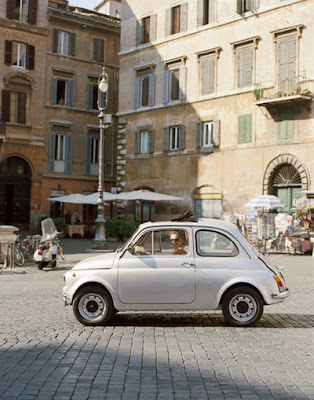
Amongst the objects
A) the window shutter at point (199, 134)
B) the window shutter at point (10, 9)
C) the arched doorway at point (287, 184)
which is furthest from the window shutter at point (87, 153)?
the arched doorway at point (287, 184)

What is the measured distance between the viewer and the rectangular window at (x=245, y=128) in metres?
30.0

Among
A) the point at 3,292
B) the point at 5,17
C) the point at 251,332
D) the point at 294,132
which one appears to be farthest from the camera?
the point at 5,17

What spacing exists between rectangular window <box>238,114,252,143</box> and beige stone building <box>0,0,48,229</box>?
15051 mm

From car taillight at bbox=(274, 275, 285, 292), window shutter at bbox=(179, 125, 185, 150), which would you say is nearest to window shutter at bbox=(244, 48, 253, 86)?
window shutter at bbox=(179, 125, 185, 150)

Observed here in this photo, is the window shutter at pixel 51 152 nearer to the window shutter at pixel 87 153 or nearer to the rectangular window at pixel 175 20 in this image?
the window shutter at pixel 87 153

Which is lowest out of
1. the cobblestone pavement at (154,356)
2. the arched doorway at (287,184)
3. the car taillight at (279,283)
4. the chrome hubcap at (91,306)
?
the cobblestone pavement at (154,356)

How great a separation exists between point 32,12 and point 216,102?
15729 millimetres

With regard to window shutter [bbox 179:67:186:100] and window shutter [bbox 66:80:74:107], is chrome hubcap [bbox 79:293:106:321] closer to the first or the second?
window shutter [bbox 179:67:186:100]

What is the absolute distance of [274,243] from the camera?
1017 inches

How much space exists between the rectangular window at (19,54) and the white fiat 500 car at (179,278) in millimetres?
33105

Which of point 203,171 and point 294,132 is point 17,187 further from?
point 294,132

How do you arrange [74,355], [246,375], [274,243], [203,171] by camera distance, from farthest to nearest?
[203,171]
[274,243]
[74,355]
[246,375]

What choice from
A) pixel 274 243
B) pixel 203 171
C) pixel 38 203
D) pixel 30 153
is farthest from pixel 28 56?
pixel 274 243

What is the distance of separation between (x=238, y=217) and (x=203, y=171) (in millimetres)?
4951
